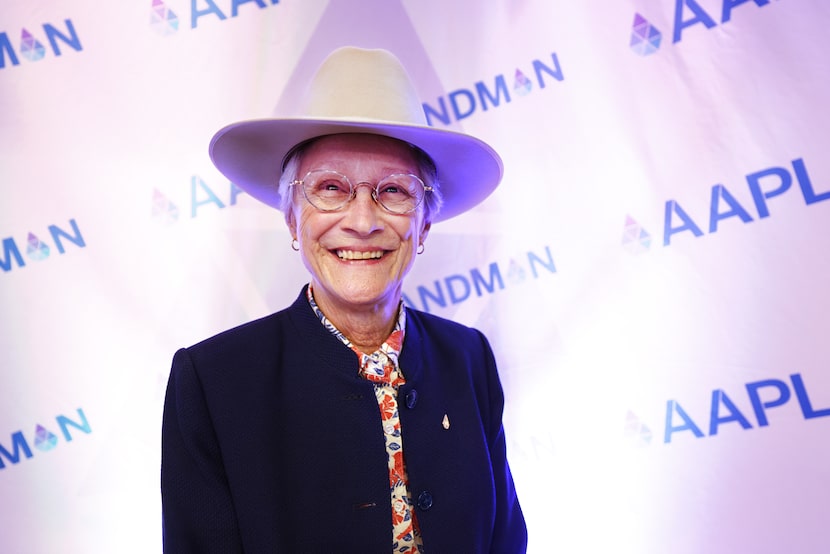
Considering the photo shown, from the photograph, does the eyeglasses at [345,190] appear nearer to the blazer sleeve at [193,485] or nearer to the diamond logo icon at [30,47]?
the blazer sleeve at [193,485]

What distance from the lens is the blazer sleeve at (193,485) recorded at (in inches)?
53.3

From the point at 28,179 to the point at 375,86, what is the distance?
1126mm

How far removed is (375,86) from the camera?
5.19 feet

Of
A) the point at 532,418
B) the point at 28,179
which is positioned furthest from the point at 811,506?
the point at 28,179

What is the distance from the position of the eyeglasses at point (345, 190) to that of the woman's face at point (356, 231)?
0.01 m

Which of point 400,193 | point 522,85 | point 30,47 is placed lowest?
point 400,193

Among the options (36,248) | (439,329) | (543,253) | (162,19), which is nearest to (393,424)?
(439,329)

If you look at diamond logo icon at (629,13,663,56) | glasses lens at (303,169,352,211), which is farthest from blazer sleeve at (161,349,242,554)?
diamond logo icon at (629,13,663,56)

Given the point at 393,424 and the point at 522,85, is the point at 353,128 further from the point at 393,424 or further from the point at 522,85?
the point at 522,85

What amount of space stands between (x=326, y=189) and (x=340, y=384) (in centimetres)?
42

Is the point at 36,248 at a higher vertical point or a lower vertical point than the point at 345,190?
higher

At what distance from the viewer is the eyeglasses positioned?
1.50m

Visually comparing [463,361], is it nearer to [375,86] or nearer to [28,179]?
[375,86]

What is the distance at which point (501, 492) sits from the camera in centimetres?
175
